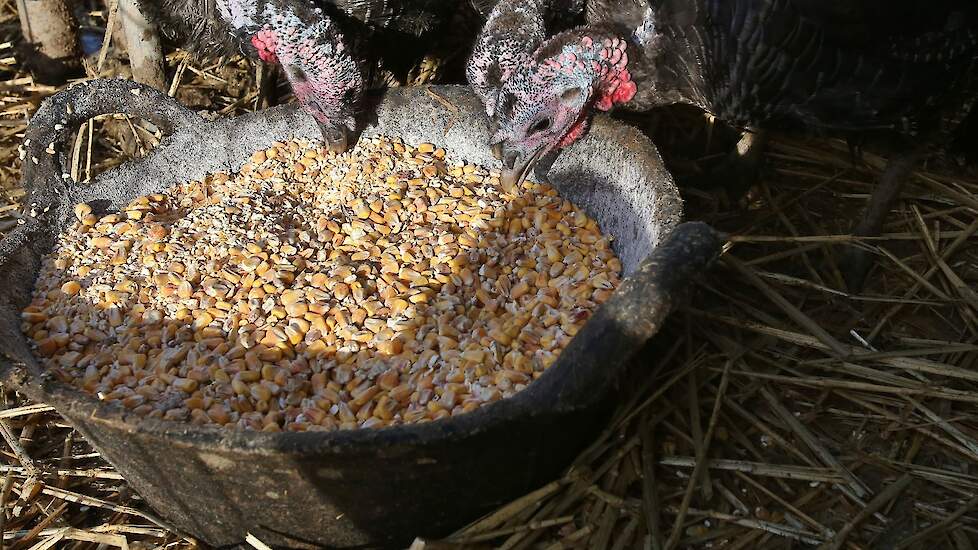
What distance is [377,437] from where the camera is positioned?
125 cm

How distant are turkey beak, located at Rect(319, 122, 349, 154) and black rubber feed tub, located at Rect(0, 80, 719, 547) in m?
0.59

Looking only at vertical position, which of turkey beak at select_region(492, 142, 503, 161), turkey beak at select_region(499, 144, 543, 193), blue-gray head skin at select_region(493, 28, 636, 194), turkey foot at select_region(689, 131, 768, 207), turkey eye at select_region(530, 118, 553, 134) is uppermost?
blue-gray head skin at select_region(493, 28, 636, 194)

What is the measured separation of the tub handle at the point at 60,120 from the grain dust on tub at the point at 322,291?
0.34 feet

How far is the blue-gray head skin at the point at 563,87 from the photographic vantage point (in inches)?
81.3

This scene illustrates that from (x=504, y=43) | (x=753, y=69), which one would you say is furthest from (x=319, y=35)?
(x=753, y=69)

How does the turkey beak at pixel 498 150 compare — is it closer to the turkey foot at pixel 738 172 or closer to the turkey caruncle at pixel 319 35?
the turkey caruncle at pixel 319 35

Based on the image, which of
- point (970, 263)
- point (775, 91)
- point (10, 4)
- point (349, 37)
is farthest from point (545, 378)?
point (10, 4)

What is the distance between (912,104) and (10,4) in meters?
3.58

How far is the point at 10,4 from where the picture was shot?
3.54 metres

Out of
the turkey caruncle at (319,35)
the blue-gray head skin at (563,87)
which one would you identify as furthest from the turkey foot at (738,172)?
the turkey caruncle at (319,35)

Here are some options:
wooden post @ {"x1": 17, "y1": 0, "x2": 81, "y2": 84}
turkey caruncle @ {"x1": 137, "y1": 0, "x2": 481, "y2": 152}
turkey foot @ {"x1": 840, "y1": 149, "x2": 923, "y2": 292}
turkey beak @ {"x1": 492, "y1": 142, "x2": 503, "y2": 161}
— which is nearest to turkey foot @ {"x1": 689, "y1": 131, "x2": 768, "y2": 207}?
turkey foot @ {"x1": 840, "y1": 149, "x2": 923, "y2": 292}

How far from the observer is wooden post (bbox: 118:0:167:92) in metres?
2.72

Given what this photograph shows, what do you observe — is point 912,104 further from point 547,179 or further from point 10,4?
point 10,4

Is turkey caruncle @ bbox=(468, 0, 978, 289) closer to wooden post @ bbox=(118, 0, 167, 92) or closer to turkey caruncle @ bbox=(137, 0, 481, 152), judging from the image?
turkey caruncle @ bbox=(137, 0, 481, 152)
